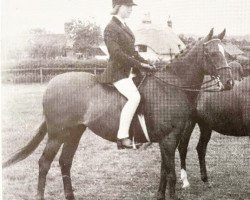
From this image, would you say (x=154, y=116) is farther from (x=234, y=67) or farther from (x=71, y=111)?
(x=234, y=67)

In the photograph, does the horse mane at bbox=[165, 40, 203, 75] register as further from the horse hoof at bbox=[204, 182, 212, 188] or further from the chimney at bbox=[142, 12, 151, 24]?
the chimney at bbox=[142, 12, 151, 24]

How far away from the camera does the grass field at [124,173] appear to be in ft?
24.4

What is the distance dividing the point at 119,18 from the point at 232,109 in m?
2.93

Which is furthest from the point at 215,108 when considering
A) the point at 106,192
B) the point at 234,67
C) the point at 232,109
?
the point at 106,192

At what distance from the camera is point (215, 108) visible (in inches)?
323

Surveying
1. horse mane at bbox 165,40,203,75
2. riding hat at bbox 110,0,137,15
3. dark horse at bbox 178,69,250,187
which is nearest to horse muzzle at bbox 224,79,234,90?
horse mane at bbox 165,40,203,75

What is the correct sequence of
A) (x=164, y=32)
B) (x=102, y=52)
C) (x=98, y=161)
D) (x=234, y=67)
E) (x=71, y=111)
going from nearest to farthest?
1. (x=71, y=111)
2. (x=234, y=67)
3. (x=98, y=161)
4. (x=164, y=32)
5. (x=102, y=52)

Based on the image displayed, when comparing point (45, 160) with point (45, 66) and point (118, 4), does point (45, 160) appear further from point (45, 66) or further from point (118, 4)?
point (45, 66)

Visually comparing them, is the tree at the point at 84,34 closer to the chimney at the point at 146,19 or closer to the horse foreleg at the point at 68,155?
the chimney at the point at 146,19

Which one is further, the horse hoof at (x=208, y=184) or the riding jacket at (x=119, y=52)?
the horse hoof at (x=208, y=184)

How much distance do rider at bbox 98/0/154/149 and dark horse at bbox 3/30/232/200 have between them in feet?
0.64

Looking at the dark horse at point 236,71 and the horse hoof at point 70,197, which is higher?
the dark horse at point 236,71

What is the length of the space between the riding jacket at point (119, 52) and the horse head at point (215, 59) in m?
0.98

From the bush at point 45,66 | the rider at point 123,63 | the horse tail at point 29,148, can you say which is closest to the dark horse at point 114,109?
the horse tail at point 29,148
